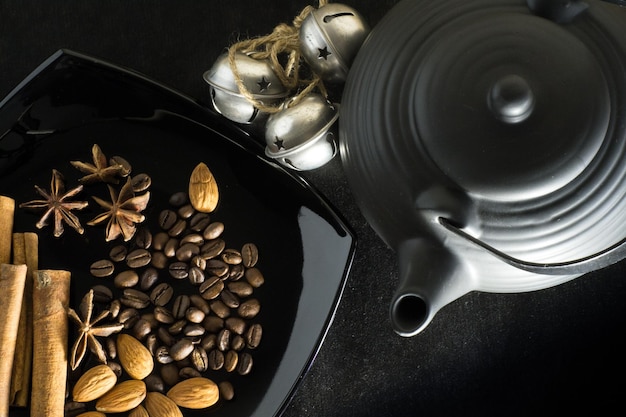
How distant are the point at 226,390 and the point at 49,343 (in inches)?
7.7

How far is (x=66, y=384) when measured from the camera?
2.58 ft

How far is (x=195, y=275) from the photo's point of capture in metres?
0.81

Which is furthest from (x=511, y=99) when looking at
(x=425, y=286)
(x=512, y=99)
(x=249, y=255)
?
(x=249, y=255)

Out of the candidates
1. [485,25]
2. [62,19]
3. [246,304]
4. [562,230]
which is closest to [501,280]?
[562,230]

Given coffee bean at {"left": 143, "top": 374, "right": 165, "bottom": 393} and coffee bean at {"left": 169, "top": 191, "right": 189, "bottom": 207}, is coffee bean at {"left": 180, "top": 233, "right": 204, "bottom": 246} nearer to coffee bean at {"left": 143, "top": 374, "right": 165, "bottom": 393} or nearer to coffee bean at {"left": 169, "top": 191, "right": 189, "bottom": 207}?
coffee bean at {"left": 169, "top": 191, "right": 189, "bottom": 207}

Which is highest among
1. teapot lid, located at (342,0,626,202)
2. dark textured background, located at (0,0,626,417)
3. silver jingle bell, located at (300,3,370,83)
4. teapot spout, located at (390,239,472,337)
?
teapot lid, located at (342,0,626,202)

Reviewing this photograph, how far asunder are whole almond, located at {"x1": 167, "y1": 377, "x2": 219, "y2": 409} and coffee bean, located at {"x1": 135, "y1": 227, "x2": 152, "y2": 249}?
0.16 metres

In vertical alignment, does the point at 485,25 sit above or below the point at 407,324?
above

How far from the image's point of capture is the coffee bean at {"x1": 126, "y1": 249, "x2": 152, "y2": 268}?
808mm

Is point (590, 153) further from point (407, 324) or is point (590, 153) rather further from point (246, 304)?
point (246, 304)

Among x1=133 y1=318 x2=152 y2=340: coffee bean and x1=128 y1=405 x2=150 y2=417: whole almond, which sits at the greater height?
x1=133 y1=318 x2=152 y2=340: coffee bean

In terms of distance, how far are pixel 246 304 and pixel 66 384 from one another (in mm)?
210

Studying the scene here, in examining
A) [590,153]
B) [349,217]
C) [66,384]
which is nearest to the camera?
[590,153]

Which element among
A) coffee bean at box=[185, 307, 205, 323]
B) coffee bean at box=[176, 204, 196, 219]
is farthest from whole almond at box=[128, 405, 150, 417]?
coffee bean at box=[176, 204, 196, 219]
